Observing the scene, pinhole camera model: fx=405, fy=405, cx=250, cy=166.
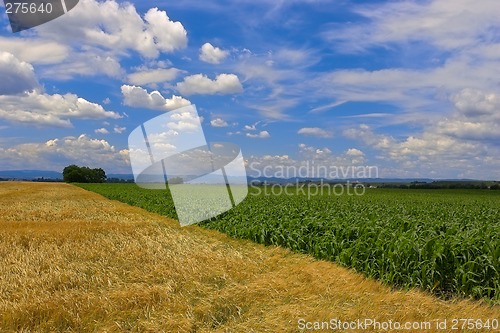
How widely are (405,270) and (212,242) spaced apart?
593cm

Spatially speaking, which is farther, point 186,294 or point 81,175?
point 81,175

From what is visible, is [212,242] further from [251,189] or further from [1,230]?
[251,189]

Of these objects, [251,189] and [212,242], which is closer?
[212,242]

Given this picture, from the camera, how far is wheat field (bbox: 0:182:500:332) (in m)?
5.28

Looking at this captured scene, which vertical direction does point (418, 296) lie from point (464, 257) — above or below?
below

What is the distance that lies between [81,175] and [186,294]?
12423 cm

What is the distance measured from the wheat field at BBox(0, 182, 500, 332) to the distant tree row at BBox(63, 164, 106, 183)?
391ft

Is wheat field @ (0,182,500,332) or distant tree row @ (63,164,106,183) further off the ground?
distant tree row @ (63,164,106,183)

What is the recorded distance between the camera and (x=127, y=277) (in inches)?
283

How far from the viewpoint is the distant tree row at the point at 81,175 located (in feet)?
393

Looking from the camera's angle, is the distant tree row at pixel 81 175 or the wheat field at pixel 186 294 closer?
the wheat field at pixel 186 294

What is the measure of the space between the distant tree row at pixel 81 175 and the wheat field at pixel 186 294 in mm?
119200

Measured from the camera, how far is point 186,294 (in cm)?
634

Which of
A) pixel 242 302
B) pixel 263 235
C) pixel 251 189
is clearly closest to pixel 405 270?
pixel 242 302
